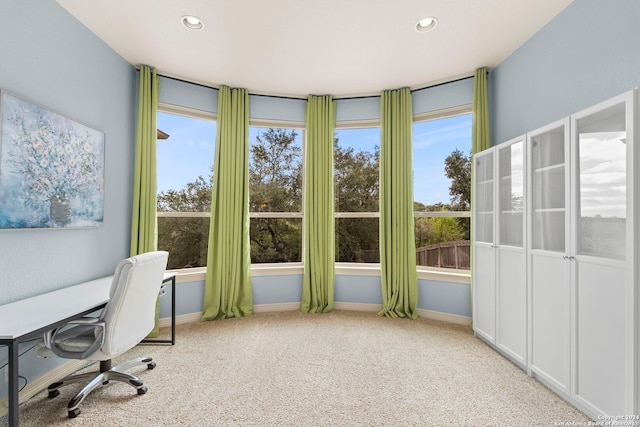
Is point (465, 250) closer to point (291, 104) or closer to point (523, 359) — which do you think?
point (523, 359)

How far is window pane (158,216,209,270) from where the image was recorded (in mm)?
3555

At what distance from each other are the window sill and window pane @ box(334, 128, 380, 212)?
0.79 meters

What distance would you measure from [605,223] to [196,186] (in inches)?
150

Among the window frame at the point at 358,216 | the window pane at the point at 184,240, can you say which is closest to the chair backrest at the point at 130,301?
the window pane at the point at 184,240

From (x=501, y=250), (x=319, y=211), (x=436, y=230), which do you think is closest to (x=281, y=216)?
(x=319, y=211)

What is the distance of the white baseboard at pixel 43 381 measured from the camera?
192 centimetres

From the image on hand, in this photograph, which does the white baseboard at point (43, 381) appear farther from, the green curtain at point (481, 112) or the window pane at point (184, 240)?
the green curtain at point (481, 112)

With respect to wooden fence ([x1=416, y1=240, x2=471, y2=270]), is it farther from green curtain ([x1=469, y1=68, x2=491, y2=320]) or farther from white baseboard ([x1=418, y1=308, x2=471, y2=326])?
white baseboard ([x1=418, y1=308, x2=471, y2=326])

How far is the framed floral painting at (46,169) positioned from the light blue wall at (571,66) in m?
3.94

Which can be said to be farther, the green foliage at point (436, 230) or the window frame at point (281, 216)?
the window frame at point (281, 216)

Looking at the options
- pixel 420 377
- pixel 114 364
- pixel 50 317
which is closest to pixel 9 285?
pixel 50 317

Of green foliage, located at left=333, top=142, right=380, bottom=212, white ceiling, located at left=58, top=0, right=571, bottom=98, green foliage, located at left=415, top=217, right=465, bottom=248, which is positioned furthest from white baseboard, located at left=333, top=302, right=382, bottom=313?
white ceiling, located at left=58, top=0, right=571, bottom=98

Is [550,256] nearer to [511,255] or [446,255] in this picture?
[511,255]

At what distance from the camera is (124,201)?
3.08 metres
